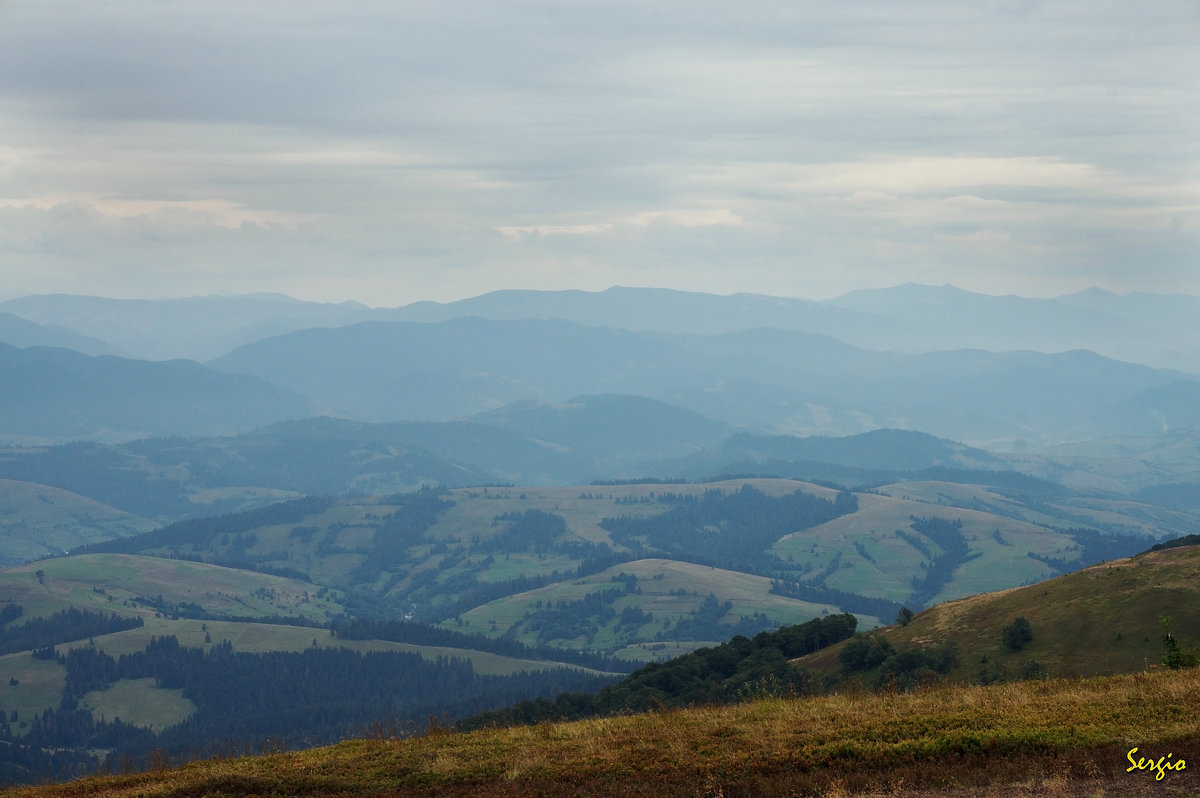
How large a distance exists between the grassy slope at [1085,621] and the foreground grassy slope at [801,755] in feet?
95.4

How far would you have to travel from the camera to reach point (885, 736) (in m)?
28.9

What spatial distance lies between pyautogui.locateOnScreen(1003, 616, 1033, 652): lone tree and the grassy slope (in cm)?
52

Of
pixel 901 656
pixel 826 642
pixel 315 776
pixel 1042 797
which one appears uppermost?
pixel 1042 797

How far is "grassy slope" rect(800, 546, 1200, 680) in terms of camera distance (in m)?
62.2

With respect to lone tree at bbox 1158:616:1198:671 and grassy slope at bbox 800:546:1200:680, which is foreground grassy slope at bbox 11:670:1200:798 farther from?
grassy slope at bbox 800:546:1200:680

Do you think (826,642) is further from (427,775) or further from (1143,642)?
(427,775)

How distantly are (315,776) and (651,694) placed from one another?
5329cm

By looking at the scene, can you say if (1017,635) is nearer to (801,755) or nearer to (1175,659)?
(1175,659)

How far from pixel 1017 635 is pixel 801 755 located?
155ft

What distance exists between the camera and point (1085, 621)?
6888cm

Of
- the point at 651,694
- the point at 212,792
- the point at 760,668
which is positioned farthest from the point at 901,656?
the point at 212,792
